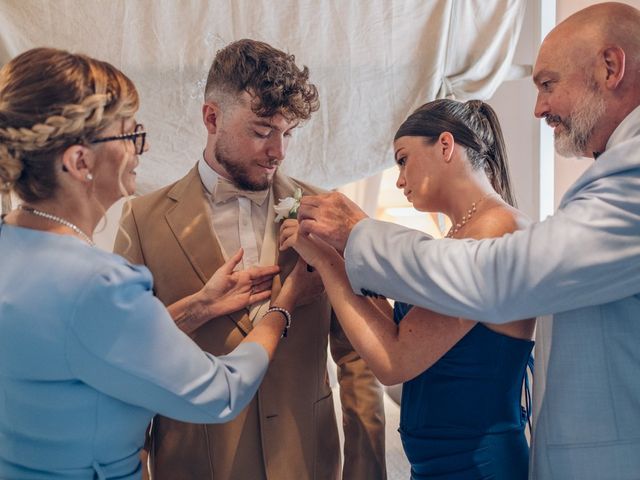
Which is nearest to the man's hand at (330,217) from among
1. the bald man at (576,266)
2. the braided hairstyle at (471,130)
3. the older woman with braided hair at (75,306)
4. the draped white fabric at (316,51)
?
the bald man at (576,266)

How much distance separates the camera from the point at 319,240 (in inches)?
66.7

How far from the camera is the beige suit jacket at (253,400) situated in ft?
5.70

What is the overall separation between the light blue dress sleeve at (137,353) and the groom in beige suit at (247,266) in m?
0.41

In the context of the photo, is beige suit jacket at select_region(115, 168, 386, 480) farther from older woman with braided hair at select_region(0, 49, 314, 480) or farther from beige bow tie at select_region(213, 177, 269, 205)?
older woman with braided hair at select_region(0, 49, 314, 480)

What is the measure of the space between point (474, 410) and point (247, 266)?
1.99 feet

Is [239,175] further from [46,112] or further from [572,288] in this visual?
[572,288]

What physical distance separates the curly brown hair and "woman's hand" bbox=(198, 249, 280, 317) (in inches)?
14.1

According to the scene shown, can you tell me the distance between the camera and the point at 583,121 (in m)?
1.57

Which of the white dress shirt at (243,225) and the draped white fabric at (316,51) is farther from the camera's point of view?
the draped white fabric at (316,51)

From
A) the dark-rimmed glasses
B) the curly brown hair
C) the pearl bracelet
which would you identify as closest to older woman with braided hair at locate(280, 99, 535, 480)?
the pearl bracelet

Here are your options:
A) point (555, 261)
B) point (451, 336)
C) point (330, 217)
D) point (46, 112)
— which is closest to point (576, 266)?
point (555, 261)

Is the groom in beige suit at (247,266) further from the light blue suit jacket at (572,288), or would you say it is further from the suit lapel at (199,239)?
the light blue suit jacket at (572,288)

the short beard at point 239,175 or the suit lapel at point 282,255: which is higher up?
the short beard at point 239,175

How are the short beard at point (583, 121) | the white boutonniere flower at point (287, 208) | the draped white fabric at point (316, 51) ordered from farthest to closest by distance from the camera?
the draped white fabric at point (316, 51) < the white boutonniere flower at point (287, 208) < the short beard at point (583, 121)
